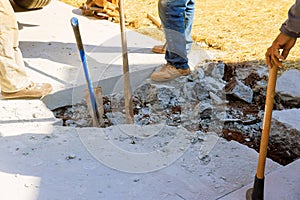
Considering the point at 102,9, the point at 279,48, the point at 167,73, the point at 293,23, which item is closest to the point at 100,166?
the point at 279,48

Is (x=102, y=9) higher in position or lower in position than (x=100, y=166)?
higher

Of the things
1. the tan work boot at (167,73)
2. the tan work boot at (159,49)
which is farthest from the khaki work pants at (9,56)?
the tan work boot at (159,49)

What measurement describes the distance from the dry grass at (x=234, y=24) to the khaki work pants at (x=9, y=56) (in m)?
1.56

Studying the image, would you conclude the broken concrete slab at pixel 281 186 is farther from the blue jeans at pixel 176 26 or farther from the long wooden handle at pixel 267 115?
the blue jeans at pixel 176 26

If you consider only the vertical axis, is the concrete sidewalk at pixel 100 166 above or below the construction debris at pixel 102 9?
below

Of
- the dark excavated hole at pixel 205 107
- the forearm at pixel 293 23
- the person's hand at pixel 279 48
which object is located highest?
the forearm at pixel 293 23

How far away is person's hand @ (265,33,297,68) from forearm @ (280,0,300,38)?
0.07 ft

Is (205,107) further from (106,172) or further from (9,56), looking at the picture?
(9,56)

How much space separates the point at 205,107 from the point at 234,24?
1829mm

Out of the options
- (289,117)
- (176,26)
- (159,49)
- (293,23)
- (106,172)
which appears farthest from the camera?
(159,49)

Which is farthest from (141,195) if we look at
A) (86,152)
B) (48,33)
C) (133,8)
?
(133,8)

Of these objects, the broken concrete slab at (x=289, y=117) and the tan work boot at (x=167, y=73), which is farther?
the tan work boot at (x=167, y=73)

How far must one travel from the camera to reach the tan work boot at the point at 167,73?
3021 millimetres

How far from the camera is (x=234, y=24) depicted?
4.24 metres
